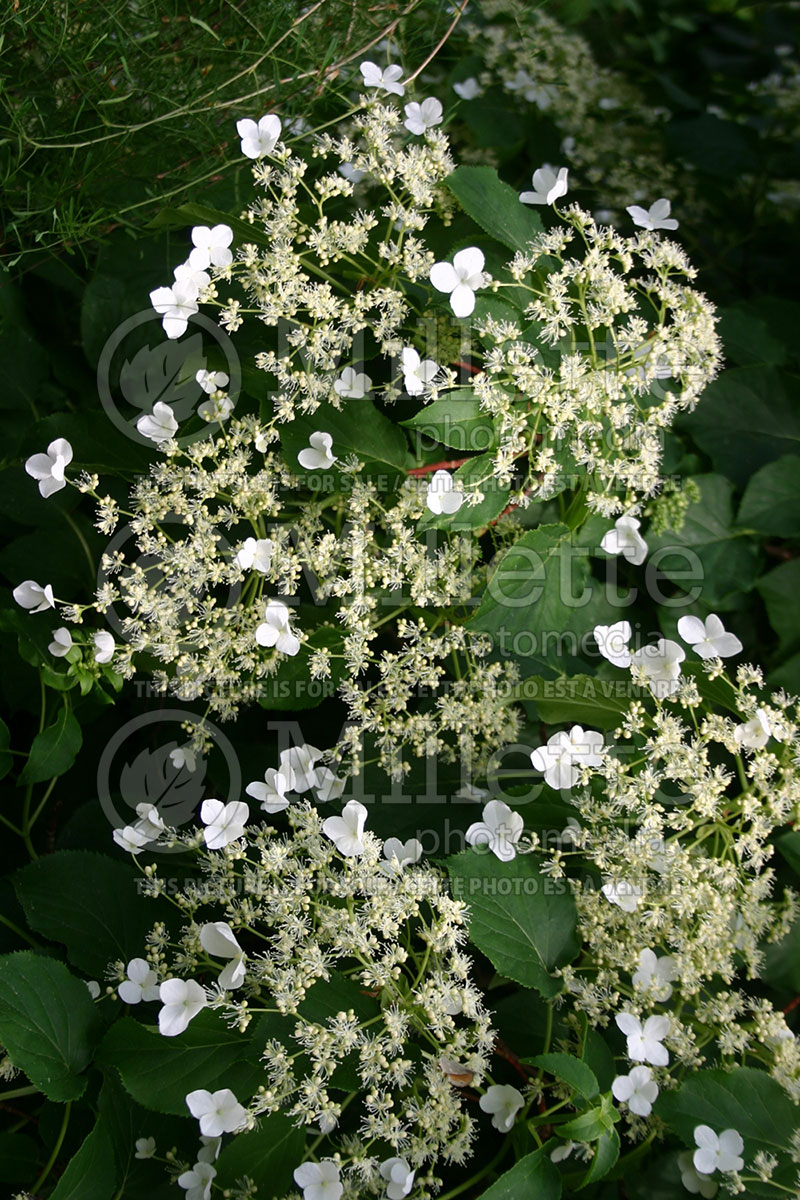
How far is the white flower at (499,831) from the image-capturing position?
82 cm

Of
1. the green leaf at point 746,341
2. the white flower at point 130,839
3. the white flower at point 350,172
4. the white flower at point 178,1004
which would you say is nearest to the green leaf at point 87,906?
the white flower at point 130,839

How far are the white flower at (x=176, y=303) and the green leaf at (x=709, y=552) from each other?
590 mm

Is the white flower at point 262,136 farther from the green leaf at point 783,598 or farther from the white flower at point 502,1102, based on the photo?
the white flower at point 502,1102

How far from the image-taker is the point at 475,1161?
84cm

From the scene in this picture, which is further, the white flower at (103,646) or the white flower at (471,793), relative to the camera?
the white flower at (471,793)

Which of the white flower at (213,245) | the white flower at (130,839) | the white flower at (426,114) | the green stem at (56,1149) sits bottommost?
the green stem at (56,1149)

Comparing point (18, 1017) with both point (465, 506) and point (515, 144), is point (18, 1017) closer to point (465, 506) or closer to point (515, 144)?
point (465, 506)

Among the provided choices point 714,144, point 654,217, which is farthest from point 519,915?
point 714,144

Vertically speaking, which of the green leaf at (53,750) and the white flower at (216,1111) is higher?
the green leaf at (53,750)

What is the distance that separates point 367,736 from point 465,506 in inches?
10.9

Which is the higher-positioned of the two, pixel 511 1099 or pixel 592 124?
pixel 592 124

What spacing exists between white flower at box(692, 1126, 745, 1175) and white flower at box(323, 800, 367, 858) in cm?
36

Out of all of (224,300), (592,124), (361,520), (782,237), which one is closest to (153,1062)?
(361,520)

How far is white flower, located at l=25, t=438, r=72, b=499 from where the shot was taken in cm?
87
